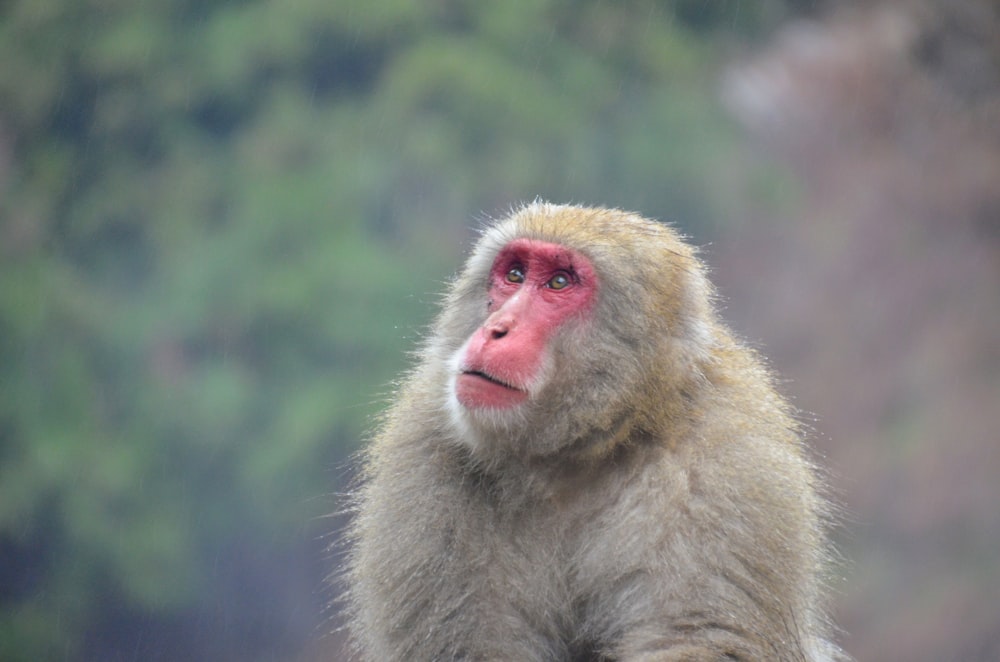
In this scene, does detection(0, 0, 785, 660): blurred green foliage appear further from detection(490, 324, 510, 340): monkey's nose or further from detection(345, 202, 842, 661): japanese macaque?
detection(490, 324, 510, 340): monkey's nose

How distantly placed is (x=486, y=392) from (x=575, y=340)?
16.0 inches

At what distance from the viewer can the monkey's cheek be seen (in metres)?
3.82

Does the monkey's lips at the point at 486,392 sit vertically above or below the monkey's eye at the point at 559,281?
below

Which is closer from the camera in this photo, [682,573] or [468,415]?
[682,573]

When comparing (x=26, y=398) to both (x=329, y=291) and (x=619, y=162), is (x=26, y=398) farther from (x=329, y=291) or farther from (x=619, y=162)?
(x=619, y=162)

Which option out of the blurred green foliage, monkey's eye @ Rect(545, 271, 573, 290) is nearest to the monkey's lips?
monkey's eye @ Rect(545, 271, 573, 290)

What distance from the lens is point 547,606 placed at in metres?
3.82

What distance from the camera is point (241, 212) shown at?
823 cm

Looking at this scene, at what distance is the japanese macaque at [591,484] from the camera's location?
3.64 m

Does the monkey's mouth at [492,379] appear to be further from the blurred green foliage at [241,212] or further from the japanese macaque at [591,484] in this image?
the blurred green foliage at [241,212]

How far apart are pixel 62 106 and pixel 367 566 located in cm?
537

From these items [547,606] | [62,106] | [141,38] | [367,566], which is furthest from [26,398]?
[547,606]

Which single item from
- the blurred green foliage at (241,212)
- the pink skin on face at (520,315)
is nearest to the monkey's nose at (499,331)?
the pink skin on face at (520,315)

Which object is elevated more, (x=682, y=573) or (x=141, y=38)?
(x=141, y=38)
